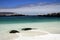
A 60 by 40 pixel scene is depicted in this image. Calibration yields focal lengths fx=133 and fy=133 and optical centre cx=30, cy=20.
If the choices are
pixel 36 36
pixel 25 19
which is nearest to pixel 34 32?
pixel 36 36

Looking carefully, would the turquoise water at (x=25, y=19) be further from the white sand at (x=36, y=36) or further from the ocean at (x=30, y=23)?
the white sand at (x=36, y=36)

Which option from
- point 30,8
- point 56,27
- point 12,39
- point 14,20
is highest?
point 30,8

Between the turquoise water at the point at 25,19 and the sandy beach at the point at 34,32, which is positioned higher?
the turquoise water at the point at 25,19

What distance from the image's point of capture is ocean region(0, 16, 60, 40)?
5.25 feet

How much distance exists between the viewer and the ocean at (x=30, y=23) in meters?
1.60

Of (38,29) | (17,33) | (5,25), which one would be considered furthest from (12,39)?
(38,29)

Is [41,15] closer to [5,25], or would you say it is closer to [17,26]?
[17,26]

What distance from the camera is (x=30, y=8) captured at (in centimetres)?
162

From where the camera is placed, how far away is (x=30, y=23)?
1619mm

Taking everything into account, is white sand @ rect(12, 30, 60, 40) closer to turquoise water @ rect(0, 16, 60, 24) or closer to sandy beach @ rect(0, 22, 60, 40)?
sandy beach @ rect(0, 22, 60, 40)

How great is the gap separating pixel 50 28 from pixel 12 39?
47 cm

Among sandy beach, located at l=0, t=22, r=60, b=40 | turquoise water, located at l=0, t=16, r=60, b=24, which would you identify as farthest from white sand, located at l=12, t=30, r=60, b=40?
turquoise water, located at l=0, t=16, r=60, b=24

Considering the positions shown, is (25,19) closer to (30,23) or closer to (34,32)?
(30,23)

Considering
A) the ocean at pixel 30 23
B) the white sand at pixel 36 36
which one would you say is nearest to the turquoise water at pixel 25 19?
the ocean at pixel 30 23
